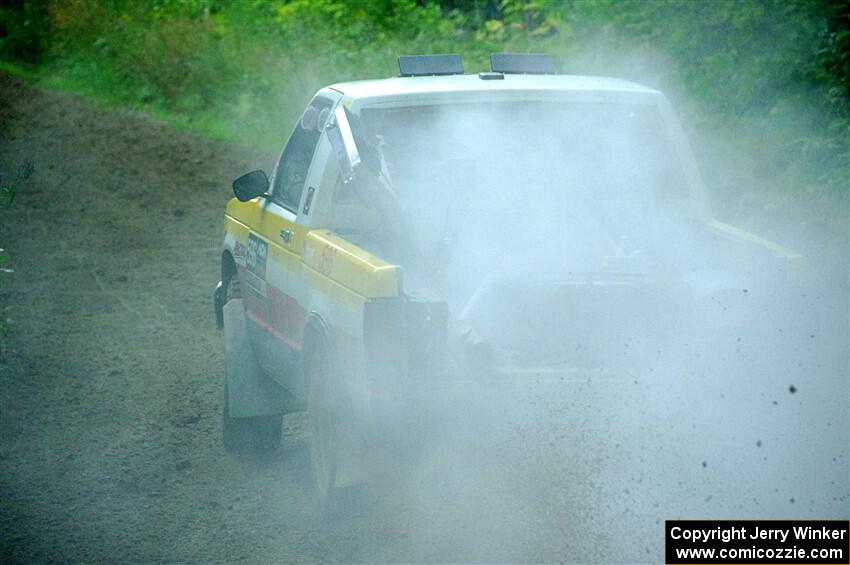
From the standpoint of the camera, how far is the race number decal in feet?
25.8

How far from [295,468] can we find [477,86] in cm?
222

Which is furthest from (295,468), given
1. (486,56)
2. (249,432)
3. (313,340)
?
(486,56)

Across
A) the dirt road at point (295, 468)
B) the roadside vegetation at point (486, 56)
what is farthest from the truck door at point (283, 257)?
the roadside vegetation at point (486, 56)

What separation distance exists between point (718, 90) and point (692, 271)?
22.9 feet

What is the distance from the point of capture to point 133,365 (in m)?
10.1

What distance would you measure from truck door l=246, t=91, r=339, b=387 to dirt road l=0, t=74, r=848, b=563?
2.22ft

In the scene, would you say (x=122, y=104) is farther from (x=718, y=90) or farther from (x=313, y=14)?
(x=718, y=90)

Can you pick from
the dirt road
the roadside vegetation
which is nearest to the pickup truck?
the dirt road

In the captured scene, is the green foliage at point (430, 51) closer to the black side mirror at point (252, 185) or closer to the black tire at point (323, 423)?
the black side mirror at point (252, 185)

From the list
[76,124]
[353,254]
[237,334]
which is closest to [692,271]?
[353,254]

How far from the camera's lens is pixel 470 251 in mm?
6922

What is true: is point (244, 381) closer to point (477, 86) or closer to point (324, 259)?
point (324, 259)

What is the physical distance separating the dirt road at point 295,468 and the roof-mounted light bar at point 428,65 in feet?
7.02

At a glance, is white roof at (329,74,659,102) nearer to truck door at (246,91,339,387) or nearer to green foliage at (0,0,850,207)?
truck door at (246,91,339,387)
